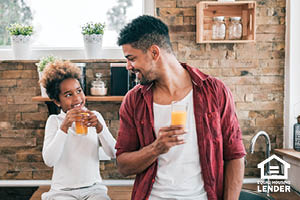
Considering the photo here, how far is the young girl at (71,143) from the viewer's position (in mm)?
2002

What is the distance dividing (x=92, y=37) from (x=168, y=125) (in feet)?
3.65

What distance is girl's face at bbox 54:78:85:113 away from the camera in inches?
83.1

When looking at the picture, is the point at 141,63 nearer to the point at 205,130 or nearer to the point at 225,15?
the point at 205,130

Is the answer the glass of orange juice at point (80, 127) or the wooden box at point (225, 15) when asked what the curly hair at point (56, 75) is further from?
the wooden box at point (225, 15)

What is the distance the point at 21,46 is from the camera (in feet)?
8.25

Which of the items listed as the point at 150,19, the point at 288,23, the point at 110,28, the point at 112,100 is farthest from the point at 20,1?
the point at 288,23

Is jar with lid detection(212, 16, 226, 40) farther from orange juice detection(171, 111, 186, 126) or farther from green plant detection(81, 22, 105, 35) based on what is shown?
orange juice detection(171, 111, 186, 126)

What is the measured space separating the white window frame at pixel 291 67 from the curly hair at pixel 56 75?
157cm

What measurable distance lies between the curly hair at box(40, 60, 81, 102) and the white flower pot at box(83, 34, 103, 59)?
1.02 ft

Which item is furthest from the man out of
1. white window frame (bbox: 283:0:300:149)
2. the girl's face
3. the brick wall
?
white window frame (bbox: 283:0:300:149)

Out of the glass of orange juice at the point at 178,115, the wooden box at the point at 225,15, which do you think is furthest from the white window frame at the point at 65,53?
the glass of orange juice at the point at 178,115

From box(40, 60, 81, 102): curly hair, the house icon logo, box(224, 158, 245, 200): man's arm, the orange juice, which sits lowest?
the house icon logo

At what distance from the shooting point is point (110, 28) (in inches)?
106

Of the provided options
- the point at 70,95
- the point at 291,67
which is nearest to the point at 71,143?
the point at 70,95
